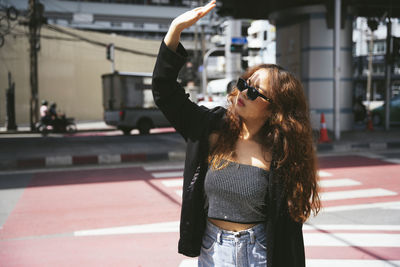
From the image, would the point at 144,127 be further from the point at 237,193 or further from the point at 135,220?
the point at 237,193

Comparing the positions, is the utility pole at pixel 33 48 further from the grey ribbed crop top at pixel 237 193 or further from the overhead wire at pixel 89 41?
the grey ribbed crop top at pixel 237 193

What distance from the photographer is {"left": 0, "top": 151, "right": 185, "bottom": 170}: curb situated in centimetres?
984

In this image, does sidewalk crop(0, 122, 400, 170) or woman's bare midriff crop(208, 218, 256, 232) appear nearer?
woman's bare midriff crop(208, 218, 256, 232)

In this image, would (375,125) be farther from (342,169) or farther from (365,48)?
(365,48)

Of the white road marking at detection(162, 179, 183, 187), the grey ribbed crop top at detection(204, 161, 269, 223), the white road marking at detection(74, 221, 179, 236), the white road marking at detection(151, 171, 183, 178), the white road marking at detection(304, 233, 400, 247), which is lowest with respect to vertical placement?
the white road marking at detection(151, 171, 183, 178)

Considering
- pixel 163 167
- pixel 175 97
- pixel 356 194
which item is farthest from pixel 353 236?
pixel 163 167

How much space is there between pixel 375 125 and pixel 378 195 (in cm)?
1405

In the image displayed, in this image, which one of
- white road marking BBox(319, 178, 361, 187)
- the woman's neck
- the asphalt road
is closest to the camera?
the woman's neck

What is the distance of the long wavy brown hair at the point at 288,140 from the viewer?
1940 mm

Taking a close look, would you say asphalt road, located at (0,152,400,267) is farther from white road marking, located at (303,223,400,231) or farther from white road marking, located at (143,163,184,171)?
white road marking, located at (143,163,184,171)

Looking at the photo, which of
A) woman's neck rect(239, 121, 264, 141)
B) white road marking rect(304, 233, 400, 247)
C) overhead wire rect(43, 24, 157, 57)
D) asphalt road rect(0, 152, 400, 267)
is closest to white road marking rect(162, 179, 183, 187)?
asphalt road rect(0, 152, 400, 267)

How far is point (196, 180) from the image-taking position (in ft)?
6.39

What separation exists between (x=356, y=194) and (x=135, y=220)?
3398 millimetres

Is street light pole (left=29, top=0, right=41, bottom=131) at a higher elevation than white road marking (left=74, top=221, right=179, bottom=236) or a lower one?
higher
